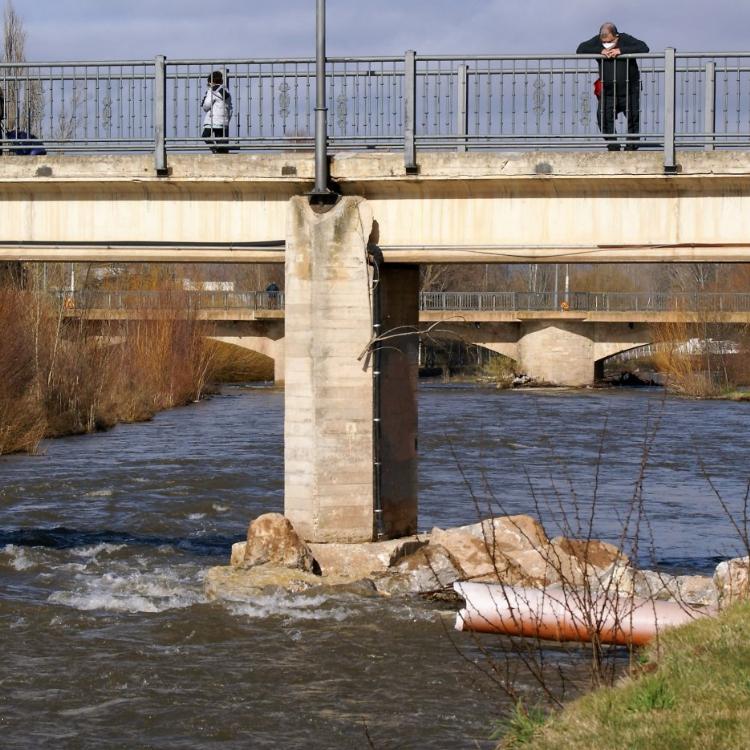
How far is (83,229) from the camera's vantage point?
1634 centimetres

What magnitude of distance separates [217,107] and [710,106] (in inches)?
217

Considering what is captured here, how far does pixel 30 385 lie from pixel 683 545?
760 inches

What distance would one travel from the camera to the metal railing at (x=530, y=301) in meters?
54.3

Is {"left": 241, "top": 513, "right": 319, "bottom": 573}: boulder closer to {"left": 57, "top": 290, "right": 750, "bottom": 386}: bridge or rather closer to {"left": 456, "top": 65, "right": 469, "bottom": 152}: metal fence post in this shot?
{"left": 456, "top": 65, "right": 469, "bottom": 152}: metal fence post

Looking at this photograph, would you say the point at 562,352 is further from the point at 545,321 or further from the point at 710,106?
the point at 710,106

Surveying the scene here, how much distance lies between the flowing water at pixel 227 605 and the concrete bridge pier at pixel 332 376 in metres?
1.28

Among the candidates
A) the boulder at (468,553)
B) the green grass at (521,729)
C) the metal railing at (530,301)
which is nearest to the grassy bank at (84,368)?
the metal railing at (530,301)

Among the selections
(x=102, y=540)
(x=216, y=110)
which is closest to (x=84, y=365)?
(x=102, y=540)

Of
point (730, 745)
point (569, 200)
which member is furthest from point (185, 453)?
point (730, 745)

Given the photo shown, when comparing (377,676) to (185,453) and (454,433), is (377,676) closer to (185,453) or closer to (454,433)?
(185,453)

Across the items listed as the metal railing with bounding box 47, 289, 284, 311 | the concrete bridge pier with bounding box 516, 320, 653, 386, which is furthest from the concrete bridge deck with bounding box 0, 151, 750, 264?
the concrete bridge pier with bounding box 516, 320, 653, 386

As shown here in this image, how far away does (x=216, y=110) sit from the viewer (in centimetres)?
1573

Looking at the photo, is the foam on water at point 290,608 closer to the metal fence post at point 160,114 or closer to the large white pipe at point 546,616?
the large white pipe at point 546,616

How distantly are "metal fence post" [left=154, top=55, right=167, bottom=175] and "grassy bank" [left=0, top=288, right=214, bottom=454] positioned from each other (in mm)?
15729
